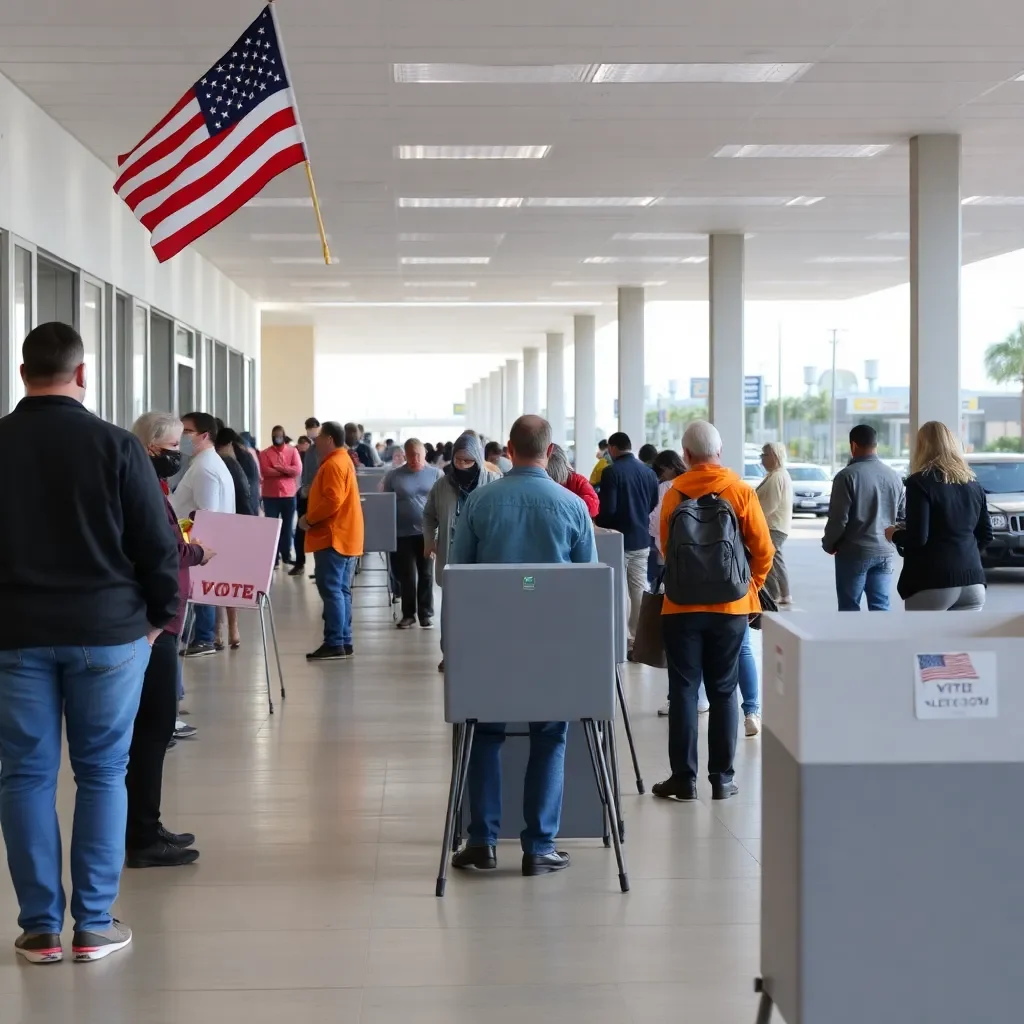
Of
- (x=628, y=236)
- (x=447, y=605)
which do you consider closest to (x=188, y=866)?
(x=447, y=605)

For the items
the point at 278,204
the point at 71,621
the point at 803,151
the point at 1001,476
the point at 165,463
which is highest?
the point at 803,151

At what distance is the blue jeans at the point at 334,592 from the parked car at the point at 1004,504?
8.55m

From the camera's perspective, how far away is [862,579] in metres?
9.68

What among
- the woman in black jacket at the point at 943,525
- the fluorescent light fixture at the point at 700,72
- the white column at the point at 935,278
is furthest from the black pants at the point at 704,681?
the white column at the point at 935,278

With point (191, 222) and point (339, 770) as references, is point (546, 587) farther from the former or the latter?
point (191, 222)

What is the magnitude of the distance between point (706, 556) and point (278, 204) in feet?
36.2

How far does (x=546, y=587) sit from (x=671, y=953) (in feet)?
3.96

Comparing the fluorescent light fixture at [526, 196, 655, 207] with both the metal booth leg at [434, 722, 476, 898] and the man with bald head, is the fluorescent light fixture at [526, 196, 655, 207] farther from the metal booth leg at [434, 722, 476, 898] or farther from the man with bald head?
the metal booth leg at [434, 722, 476, 898]

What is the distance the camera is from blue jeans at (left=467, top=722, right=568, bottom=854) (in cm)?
497

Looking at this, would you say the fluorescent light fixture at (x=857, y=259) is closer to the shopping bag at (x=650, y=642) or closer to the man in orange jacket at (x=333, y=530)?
the man in orange jacket at (x=333, y=530)

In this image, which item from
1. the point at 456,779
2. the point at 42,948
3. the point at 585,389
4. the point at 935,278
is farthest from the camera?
the point at 585,389

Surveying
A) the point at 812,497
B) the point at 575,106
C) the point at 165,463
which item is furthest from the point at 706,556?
the point at 812,497

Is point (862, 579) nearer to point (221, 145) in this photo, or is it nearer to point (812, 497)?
point (221, 145)

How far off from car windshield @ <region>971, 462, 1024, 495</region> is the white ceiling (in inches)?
125
